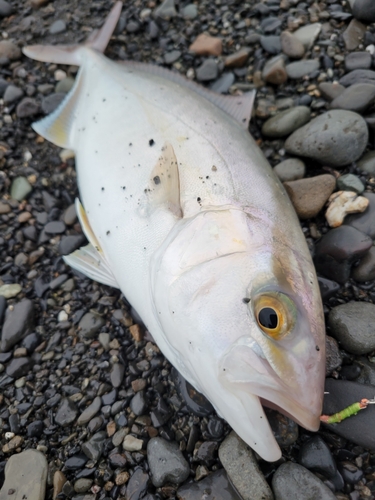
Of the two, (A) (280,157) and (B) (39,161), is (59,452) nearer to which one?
(B) (39,161)

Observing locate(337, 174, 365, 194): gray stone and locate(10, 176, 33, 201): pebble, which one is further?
locate(10, 176, 33, 201): pebble

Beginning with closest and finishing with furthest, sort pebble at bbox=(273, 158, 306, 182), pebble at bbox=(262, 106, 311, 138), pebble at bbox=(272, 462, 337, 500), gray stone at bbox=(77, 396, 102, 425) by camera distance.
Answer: pebble at bbox=(272, 462, 337, 500)
gray stone at bbox=(77, 396, 102, 425)
pebble at bbox=(273, 158, 306, 182)
pebble at bbox=(262, 106, 311, 138)

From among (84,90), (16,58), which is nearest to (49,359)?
(84,90)

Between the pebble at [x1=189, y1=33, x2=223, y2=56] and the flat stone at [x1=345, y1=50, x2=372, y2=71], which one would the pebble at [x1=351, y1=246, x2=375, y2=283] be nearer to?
the flat stone at [x1=345, y1=50, x2=372, y2=71]

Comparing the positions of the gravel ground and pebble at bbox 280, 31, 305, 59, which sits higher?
pebble at bbox 280, 31, 305, 59

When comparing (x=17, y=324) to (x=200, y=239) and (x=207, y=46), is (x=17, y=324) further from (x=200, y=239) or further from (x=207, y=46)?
(x=207, y=46)

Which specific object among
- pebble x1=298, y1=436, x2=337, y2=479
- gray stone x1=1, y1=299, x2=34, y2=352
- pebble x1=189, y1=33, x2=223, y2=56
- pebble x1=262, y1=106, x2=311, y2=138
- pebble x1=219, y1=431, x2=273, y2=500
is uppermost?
pebble x1=189, y1=33, x2=223, y2=56

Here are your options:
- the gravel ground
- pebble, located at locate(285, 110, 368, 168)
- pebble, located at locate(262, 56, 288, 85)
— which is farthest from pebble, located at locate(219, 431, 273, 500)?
pebble, located at locate(262, 56, 288, 85)
